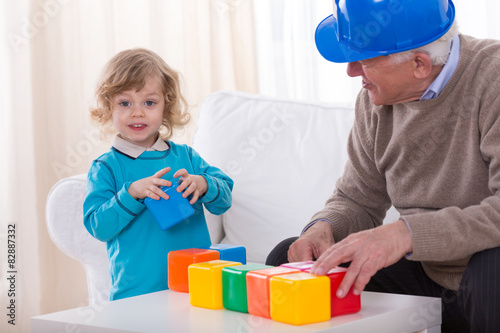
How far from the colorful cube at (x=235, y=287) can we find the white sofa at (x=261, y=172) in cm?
74

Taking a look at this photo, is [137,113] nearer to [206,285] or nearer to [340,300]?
[206,285]

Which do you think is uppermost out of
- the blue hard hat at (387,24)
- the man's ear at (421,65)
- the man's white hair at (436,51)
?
the blue hard hat at (387,24)

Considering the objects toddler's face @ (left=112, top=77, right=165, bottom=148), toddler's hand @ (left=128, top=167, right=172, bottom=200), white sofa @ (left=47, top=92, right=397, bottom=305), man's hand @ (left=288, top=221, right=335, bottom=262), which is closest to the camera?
man's hand @ (left=288, top=221, right=335, bottom=262)

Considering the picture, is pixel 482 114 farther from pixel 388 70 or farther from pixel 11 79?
pixel 11 79

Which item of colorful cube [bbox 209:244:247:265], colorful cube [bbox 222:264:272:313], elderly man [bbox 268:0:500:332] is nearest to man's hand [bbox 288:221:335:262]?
elderly man [bbox 268:0:500:332]

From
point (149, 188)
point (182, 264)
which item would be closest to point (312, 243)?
point (182, 264)

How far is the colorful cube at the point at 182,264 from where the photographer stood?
1.19 m

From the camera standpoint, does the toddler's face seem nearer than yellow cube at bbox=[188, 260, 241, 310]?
No

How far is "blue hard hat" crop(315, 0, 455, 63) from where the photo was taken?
3.68 feet

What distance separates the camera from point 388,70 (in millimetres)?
1229

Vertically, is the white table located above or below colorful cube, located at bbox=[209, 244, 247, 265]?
below

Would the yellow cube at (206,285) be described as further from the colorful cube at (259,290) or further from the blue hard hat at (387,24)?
the blue hard hat at (387,24)

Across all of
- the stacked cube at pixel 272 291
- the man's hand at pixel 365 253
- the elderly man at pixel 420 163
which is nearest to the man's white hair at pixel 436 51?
Result: the elderly man at pixel 420 163

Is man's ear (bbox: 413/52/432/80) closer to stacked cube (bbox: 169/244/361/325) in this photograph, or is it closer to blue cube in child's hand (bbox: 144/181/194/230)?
stacked cube (bbox: 169/244/361/325)
